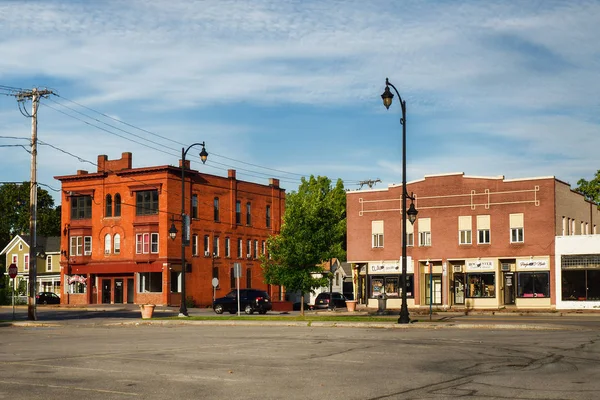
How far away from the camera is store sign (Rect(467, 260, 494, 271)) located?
5788cm

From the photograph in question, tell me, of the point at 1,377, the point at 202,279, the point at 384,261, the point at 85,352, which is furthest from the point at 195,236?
the point at 1,377

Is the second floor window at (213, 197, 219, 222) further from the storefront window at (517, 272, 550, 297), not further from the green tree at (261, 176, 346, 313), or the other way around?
the storefront window at (517, 272, 550, 297)

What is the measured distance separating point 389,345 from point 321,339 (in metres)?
3.35

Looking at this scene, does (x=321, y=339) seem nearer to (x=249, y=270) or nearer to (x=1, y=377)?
(x=1, y=377)

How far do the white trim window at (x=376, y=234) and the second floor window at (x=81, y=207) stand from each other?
104 ft

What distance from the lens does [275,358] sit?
18.4m

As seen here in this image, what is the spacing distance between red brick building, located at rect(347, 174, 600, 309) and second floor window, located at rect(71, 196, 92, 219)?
97.7 ft

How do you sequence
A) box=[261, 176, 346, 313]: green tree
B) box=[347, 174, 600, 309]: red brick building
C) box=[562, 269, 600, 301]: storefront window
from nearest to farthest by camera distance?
box=[261, 176, 346, 313]: green tree < box=[562, 269, 600, 301]: storefront window < box=[347, 174, 600, 309]: red brick building

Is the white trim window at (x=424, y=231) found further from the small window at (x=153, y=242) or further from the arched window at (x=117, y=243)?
the arched window at (x=117, y=243)

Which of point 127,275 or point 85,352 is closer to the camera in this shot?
point 85,352

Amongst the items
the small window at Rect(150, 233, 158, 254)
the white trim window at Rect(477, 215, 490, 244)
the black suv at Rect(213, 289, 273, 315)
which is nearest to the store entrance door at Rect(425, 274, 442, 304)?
the white trim window at Rect(477, 215, 490, 244)

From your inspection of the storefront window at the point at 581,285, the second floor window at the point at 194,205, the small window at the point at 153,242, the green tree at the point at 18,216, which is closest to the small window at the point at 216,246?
the second floor window at the point at 194,205

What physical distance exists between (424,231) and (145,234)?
28329 millimetres

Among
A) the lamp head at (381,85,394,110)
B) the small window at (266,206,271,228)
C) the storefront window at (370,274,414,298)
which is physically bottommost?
the storefront window at (370,274,414,298)
